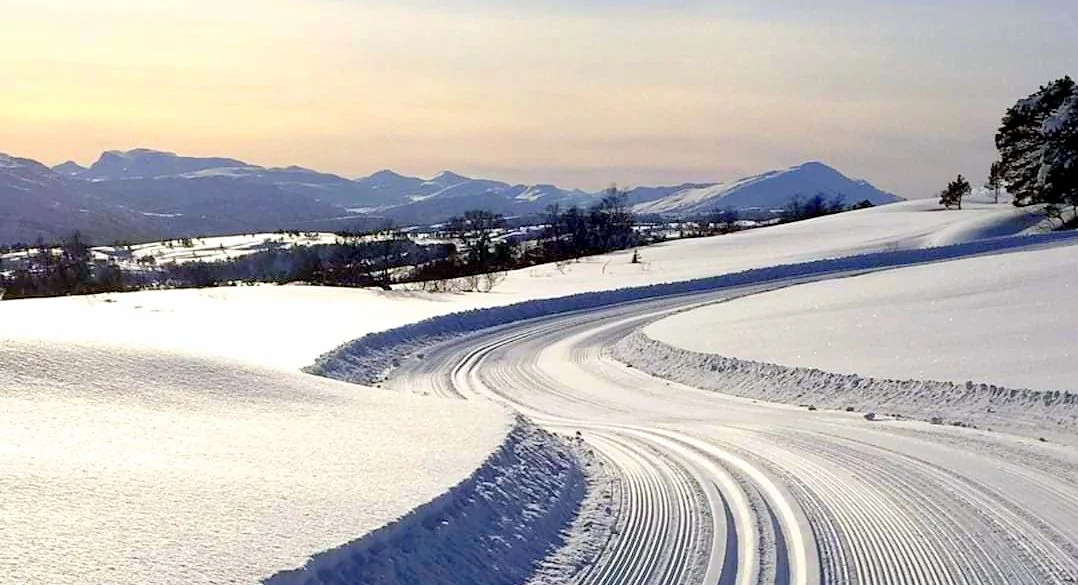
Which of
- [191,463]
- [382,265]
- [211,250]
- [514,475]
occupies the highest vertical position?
[211,250]

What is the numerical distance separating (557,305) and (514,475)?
87.4 feet

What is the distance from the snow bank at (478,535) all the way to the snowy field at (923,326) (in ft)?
29.8

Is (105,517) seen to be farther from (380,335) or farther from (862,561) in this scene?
(380,335)

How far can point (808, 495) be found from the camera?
33.5 ft

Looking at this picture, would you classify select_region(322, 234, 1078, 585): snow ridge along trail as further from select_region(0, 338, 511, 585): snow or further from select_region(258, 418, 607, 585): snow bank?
select_region(0, 338, 511, 585): snow

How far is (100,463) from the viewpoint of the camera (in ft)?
25.9

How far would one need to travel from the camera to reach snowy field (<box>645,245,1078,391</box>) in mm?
16766

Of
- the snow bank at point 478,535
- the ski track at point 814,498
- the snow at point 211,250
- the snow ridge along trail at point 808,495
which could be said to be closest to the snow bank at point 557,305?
the snow ridge along trail at point 808,495

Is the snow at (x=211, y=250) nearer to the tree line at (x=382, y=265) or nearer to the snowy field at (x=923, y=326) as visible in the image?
the tree line at (x=382, y=265)

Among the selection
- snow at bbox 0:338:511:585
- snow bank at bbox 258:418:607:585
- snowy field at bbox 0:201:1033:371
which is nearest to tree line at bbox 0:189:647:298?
snowy field at bbox 0:201:1033:371

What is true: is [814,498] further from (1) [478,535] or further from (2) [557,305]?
(2) [557,305]

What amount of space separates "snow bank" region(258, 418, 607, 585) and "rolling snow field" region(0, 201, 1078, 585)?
26 millimetres

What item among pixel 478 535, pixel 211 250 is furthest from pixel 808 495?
pixel 211 250

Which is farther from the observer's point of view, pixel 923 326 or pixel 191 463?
pixel 923 326
